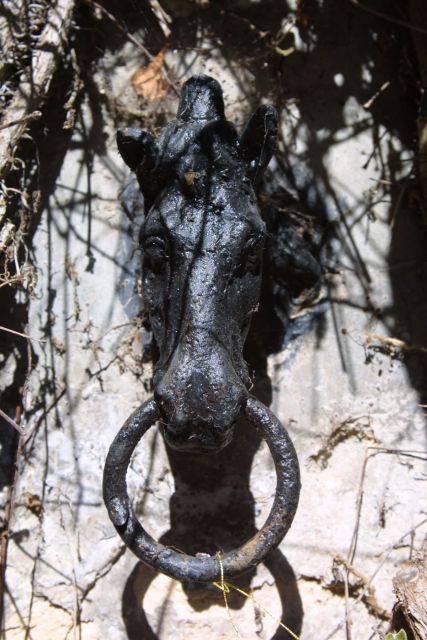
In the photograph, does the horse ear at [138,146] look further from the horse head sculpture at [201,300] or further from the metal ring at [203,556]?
the metal ring at [203,556]

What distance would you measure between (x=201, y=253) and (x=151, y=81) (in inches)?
30.4

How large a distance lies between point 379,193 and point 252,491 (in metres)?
0.93

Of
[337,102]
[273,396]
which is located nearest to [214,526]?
[273,396]

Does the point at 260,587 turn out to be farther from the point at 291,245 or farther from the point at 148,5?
the point at 148,5

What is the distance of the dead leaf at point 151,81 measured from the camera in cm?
231

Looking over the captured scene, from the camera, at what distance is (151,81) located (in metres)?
2.32

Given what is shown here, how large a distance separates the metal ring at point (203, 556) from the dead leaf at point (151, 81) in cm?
99

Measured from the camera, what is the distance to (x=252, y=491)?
2.13m

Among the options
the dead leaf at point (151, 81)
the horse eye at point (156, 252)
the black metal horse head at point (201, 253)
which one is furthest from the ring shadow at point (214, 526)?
the dead leaf at point (151, 81)

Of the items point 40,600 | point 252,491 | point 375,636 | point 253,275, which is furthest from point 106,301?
point 375,636

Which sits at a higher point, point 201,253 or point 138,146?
point 138,146

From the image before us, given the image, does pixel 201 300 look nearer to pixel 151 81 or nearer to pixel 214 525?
pixel 214 525

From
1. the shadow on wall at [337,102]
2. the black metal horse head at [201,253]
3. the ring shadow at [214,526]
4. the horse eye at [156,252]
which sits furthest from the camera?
the shadow on wall at [337,102]

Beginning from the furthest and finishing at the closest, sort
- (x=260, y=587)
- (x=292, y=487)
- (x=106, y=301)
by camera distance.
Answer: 1. (x=106, y=301)
2. (x=260, y=587)
3. (x=292, y=487)
